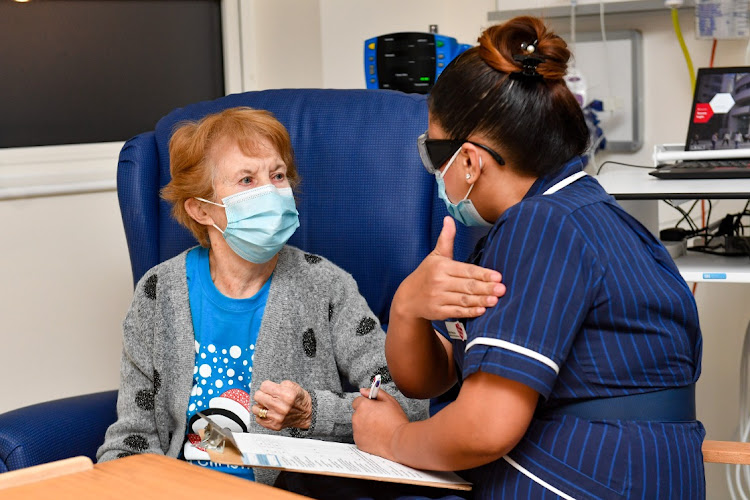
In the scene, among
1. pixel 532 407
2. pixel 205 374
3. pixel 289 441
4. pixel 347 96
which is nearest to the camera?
pixel 532 407

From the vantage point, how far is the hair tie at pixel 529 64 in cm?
117

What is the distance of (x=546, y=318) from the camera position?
3.50 ft

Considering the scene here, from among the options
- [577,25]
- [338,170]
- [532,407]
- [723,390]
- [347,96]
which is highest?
[577,25]

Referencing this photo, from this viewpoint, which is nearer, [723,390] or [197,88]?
[723,390]

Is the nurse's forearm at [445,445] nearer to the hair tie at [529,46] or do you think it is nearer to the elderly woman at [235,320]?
the elderly woman at [235,320]

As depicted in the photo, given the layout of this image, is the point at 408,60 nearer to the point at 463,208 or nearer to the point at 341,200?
the point at 341,200

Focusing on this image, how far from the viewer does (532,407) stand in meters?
1.09

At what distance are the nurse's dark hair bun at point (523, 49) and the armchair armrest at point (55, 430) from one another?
3.35 ft

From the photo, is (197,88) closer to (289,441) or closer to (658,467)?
(289,441)

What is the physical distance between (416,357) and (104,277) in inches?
61.0

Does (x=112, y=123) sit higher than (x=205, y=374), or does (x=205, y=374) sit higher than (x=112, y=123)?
(x=112, y=123)

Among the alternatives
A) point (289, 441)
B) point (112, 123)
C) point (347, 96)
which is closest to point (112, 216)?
point (112, 123)

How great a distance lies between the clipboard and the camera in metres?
1.17

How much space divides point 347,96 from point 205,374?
2.22 ft
